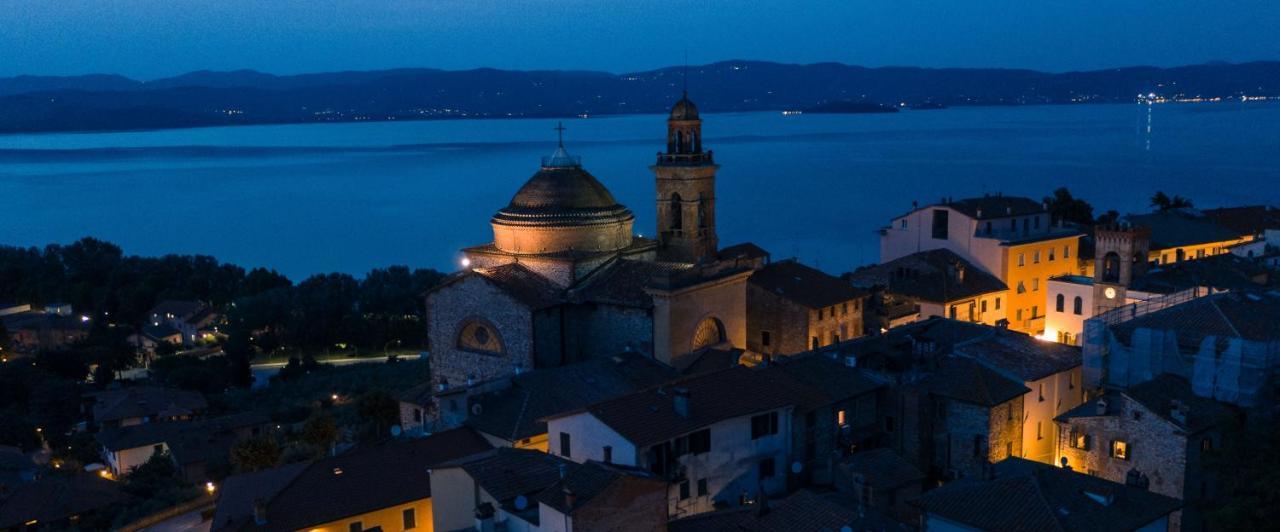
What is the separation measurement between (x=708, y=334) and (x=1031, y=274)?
48.5 feet

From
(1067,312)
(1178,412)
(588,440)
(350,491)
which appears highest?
(1178,412)

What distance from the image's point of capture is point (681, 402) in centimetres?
1908

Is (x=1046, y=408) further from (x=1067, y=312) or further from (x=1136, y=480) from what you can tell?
(x=1067, y=312)

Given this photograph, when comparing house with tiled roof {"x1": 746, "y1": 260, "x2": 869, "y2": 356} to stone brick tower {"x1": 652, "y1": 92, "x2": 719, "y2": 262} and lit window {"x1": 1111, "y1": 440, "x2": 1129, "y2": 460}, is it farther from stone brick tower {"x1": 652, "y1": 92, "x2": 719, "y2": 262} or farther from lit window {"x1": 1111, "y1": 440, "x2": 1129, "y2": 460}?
lit window {"x1": 1111, "y1": 440, "x2": 1129, "y2": 460}

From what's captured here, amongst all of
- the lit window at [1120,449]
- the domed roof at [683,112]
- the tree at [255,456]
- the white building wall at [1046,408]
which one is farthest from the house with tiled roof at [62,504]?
the lit window at [1120,449]

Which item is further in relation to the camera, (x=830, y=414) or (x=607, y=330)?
(x=607, y=330)

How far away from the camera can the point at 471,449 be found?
70.8 feet

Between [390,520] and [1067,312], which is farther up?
[1067,312]

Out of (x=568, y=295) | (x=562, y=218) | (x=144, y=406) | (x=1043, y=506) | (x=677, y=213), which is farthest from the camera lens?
(x=144, y=406)

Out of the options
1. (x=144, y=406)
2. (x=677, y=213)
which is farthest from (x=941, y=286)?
(x=144, y=406)

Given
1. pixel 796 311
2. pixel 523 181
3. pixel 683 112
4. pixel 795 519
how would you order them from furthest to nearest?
pixel 523 181 → pixel 683 112 → pixel 796 311 → pixel 795 519

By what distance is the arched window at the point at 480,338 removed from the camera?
28531mm

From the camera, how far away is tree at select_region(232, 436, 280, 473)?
2727 centimetres

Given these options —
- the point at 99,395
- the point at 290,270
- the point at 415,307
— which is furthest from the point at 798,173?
the point at 99,395
